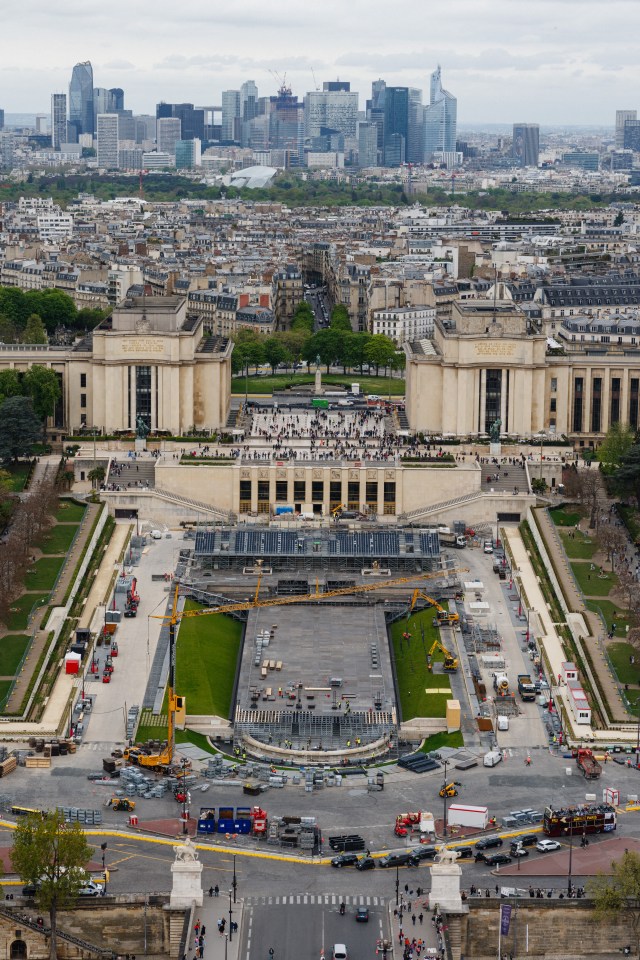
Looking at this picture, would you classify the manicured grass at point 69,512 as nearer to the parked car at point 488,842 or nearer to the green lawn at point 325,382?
the green lawn at point 325,382

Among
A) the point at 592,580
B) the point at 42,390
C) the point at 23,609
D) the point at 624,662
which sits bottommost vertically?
the point at 624,662

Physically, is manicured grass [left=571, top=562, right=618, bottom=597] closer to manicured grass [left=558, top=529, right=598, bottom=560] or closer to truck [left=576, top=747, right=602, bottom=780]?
manicured grass [left=558, top=529, right=598, bottom=560]

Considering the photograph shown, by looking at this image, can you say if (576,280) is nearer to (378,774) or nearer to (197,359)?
(197,359)

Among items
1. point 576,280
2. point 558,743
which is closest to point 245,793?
point 558,743

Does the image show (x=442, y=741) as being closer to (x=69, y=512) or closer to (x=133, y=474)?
(x=69, y=512)

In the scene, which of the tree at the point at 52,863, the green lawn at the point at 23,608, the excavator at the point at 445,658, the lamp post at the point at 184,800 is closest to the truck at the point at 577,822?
the lamp post at the point at 184,800

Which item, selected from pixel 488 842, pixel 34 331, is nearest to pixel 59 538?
pixel 488 842
